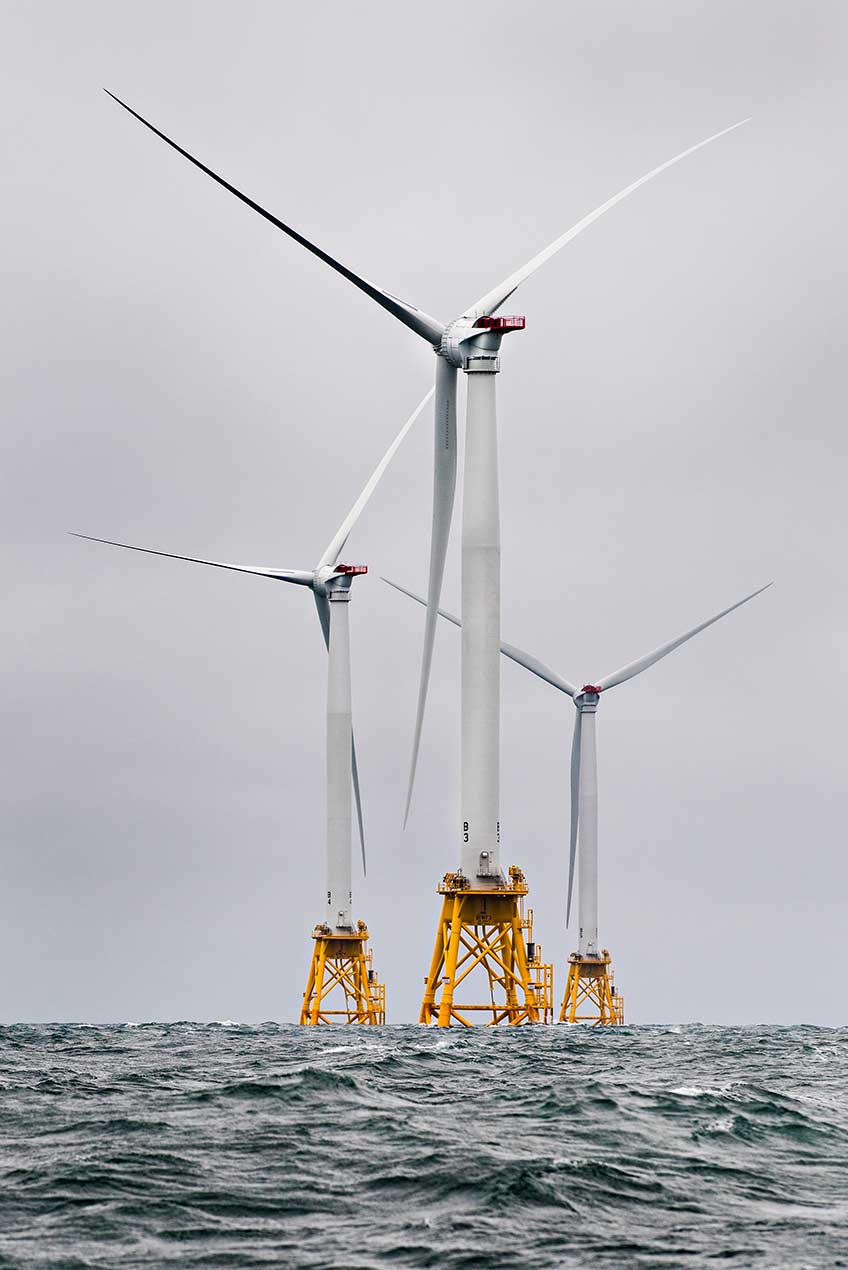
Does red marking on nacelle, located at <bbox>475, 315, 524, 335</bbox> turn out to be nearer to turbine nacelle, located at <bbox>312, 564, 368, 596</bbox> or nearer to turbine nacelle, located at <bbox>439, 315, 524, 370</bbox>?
turbine nacelle, located at <bbox>439, 315, 524, 370</bbox>

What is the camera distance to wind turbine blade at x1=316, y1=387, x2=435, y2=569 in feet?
360

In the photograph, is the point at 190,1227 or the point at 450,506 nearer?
the point at 190,1227

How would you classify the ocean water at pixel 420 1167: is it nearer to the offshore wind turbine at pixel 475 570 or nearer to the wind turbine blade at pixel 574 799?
the offshore wind turbine at pixel 475 570

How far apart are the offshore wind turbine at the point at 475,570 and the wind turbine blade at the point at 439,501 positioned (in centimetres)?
5

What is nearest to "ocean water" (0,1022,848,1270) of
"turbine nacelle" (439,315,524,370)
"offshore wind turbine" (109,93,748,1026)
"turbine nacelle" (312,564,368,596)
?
"offshore wind turbine" (109,93,748,1026)

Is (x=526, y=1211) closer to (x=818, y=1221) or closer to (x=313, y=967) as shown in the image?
(x=818, y=1221)

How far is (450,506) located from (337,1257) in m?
58.2

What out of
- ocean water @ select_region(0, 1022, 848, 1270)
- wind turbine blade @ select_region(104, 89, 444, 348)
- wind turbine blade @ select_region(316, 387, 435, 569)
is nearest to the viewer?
ocean water @ select_region(0, 1022, 848, 1270)

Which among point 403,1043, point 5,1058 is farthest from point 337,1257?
point 403,1043

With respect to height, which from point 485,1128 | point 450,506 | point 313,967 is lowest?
point 485,1128

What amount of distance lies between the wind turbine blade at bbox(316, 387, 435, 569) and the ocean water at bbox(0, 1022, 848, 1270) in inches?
2789

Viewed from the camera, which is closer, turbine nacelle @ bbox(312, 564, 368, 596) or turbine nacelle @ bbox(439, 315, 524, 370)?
turbine nacelle @ bbox(439, 315, 524, 370)

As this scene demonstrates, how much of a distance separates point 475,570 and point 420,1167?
4949 centimetres

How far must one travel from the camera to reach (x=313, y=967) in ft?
383
